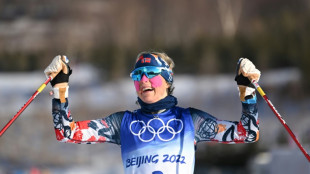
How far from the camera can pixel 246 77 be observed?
5.05 meters

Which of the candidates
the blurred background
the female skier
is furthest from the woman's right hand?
the blurred background

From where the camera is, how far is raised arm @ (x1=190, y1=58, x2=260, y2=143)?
5.02 m

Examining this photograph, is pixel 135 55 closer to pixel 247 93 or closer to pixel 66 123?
pixel 66 123

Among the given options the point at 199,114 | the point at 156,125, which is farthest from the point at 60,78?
the point at 199,114

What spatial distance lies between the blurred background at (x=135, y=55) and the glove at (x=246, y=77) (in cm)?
1344

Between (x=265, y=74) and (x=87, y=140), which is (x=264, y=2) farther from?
(x=87, y=140)

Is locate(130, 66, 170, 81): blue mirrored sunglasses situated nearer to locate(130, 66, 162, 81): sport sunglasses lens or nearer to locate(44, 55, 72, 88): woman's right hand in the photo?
locate(130, 66, 162, 81): sport sunglasses lens

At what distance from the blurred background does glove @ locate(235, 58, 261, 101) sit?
1344cm

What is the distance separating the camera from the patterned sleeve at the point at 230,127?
5027 millimetres

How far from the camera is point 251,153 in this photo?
74.3 feet

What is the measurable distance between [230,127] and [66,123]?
95cm

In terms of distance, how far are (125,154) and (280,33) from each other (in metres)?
33.5

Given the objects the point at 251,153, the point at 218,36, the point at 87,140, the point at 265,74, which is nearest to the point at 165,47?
the point at 218,36

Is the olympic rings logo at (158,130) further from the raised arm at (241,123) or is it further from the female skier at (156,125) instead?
the raised arm at (241,123)
